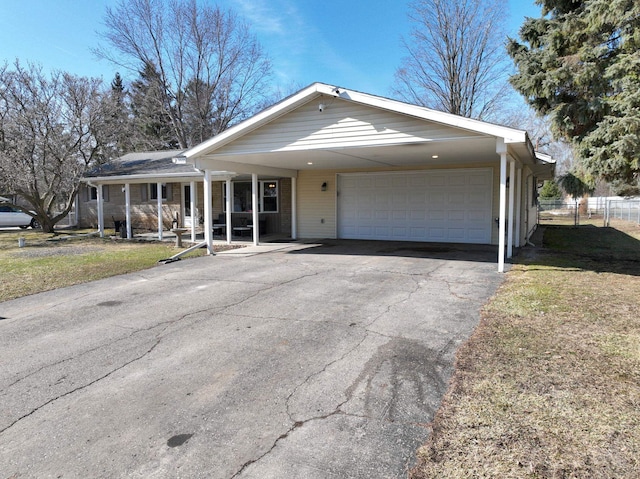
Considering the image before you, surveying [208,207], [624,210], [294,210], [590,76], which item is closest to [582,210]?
[624,210]

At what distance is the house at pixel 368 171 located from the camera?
318 inches

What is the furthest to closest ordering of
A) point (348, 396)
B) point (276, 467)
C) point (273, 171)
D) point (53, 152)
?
point (53, 152), point (273, 171), point (348, 396), point (276, 467)

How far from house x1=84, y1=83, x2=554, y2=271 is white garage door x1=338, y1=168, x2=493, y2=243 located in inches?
1.2

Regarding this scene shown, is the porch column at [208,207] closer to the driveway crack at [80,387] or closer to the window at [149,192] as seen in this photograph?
the driveway crack at [80,387]

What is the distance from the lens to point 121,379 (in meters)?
3.50

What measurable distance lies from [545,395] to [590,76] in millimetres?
8847

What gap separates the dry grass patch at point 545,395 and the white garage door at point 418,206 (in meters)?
6.79

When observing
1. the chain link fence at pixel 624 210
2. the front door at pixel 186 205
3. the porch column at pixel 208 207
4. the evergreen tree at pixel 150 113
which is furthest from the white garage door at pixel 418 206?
the evergreen tree at pixel 150 113

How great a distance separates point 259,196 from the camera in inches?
659

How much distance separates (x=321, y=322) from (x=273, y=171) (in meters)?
9.37

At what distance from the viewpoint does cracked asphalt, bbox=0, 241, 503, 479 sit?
2.41 m

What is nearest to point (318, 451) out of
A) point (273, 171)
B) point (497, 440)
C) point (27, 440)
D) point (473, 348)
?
point (497, 440)

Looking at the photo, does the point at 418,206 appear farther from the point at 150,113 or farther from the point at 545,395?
the point at 150,113

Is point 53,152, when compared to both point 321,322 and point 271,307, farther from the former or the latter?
point 321,322
